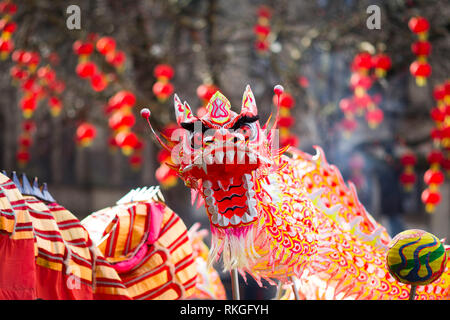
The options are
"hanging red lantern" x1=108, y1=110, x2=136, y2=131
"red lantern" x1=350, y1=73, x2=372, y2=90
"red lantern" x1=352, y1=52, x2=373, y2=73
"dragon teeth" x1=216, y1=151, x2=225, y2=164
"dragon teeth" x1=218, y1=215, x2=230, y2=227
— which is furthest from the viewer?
"red lantern" x1=350, y1=73, x2=372, y2=90

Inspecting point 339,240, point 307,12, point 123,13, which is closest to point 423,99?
point 307,12

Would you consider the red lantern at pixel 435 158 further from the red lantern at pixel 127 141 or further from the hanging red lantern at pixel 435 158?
the red lantern at pixel 127 141

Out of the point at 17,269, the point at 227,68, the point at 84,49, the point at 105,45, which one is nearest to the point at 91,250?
the point at 17,269

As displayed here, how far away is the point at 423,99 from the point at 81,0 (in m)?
6.00

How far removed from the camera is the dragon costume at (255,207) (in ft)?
6.30

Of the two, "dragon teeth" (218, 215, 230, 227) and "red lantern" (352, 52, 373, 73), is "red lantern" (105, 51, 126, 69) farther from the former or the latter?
"dragon teeth" (218, 215, 230, 227)

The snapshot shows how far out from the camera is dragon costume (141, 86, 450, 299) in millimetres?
1920

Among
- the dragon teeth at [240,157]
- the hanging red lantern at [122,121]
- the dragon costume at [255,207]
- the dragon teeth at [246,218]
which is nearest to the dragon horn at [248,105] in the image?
the dragon costume at [255,207]

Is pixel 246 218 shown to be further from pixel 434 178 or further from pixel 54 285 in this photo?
pixel 434 178

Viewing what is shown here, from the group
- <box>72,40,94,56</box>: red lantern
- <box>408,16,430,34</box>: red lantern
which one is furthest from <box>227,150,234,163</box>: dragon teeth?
<box>408,16,430,34</box>: red lantern

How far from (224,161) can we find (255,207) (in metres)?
0.21

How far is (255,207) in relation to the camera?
6.57 feet

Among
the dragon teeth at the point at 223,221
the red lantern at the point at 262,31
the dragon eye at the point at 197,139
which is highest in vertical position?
the red lantern at the point at 262,31

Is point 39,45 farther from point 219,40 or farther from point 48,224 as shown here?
point 48,224
